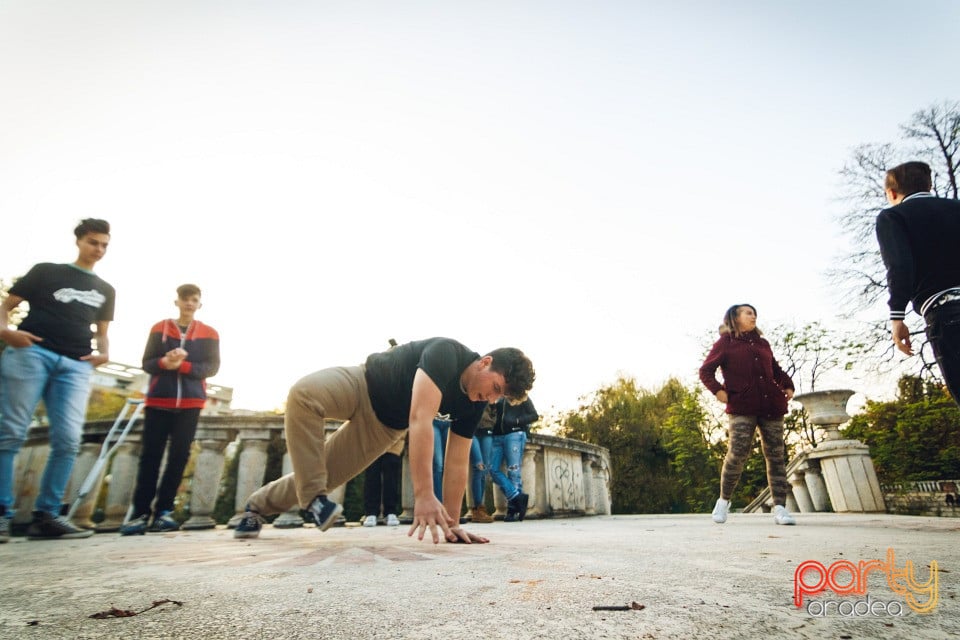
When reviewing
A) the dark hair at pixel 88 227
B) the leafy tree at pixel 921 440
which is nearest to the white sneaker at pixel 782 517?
the dark hair at pixel 88 227

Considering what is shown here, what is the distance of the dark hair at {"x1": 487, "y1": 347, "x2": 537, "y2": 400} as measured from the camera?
2.76 meters

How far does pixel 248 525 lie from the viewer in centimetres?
323

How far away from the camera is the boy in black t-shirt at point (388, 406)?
8.59 feet

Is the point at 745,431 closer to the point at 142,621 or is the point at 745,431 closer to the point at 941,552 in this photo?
the point at 941,552

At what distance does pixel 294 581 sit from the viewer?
145 centimetres

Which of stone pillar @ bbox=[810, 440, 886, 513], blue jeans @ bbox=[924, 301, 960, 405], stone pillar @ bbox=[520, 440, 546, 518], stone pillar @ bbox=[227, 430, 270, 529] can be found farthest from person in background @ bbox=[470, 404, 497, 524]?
stone pillar @ bbox=[810, 440, 886, 513]

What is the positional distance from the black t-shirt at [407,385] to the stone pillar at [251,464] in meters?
3.09

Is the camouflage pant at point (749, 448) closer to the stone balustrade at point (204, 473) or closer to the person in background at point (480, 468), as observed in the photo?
the person in background at point (480, 468)

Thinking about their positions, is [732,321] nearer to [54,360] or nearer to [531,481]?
[531,481]

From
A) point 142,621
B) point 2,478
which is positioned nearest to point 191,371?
point 2,478

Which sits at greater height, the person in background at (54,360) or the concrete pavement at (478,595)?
the person in background at (54,360)

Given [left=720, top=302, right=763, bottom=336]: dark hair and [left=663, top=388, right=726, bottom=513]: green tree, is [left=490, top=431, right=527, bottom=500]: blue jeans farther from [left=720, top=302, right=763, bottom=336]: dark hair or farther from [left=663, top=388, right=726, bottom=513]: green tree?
[left=663, top=388, right=726, bottom=513]: green tree

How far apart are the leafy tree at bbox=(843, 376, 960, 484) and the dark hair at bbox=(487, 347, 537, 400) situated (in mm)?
13607

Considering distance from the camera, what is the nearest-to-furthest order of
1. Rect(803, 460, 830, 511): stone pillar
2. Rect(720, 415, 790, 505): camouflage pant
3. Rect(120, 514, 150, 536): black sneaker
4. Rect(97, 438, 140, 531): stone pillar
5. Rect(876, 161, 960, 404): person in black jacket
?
Rect(876, 161, 960, 404): person in black jacket, Rect(120, 514, 150, 536): black sneaker, Rect(720, 415, 790, 505): camouflage pant, Rect(97, 438, 140, 531): stone pillar, Rect(803, 460, 830, 511): stone pillar
